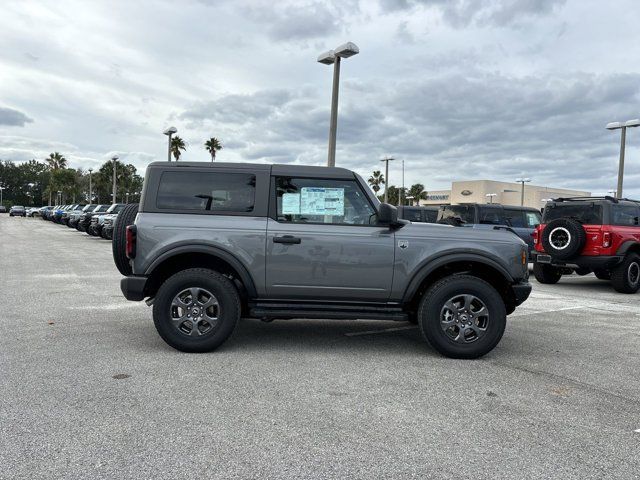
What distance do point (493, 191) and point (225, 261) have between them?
9394 centimetres

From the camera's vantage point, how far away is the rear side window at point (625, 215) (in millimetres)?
11188

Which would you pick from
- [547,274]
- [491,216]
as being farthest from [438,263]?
[491,216]

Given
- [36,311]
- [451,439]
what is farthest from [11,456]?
[36,311]

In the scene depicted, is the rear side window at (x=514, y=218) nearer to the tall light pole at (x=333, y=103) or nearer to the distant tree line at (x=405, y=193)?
the tall light pole at (x=333, y=103)

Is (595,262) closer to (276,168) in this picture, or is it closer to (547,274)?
(547,274)

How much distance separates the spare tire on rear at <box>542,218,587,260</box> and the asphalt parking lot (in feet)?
13.4

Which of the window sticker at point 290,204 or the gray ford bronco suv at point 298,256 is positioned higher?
the window sticker at point 290,204

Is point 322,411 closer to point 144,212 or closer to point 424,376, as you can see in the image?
point 424,376

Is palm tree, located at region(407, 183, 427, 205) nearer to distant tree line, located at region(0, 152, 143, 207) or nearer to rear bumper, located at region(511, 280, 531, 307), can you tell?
distant tree line, located at region(0, 152, 143, 207)

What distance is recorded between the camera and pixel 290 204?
551 centimetres

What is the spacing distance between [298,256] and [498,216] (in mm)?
10766

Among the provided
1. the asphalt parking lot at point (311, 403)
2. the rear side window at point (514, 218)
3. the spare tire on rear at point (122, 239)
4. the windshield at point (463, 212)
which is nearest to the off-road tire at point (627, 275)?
the windshield at point (463, 212)

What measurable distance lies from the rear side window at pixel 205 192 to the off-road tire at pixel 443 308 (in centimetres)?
203

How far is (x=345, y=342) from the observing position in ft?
19.9
